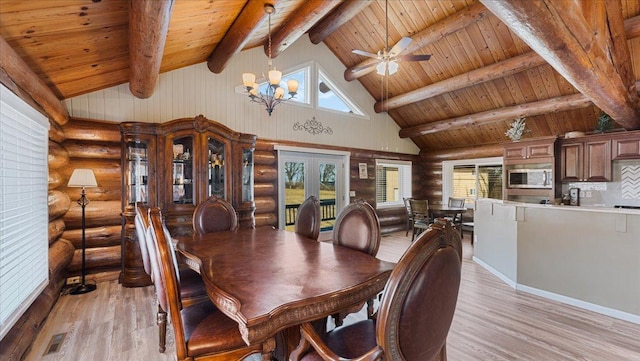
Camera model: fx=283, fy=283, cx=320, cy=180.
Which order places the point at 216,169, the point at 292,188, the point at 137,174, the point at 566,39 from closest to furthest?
the point at 566,39
the point at 137,174
the point at 216,169
the point at 292,188

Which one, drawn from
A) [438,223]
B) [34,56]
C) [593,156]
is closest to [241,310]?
[438,223]

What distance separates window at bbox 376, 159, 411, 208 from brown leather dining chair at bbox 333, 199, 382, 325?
16.4 feet

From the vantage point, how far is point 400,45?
143 inches

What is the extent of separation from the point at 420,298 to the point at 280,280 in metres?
0.80

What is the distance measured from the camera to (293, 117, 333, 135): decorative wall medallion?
19.4 ft

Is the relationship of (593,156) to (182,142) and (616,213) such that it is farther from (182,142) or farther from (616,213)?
(182,142)

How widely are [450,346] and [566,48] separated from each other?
8.11ft

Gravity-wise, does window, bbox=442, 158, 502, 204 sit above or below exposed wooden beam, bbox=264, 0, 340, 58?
below

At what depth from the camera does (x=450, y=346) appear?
2.32 metres

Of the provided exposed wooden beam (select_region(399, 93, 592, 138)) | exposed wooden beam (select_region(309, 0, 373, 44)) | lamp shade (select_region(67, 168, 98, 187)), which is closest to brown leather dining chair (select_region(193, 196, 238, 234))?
lamp shade (select_region(67, 168, 98, 187))

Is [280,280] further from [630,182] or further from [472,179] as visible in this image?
[472,179]

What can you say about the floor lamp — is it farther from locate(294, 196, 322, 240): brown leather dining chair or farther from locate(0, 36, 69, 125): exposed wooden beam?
locate(294, 196, 322, 240): brown leather dining chair

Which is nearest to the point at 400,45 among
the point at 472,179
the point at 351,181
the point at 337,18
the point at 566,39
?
the point at 566,39

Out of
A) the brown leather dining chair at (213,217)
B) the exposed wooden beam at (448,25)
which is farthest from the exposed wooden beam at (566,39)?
the brown leather dining chair at (213,217)
